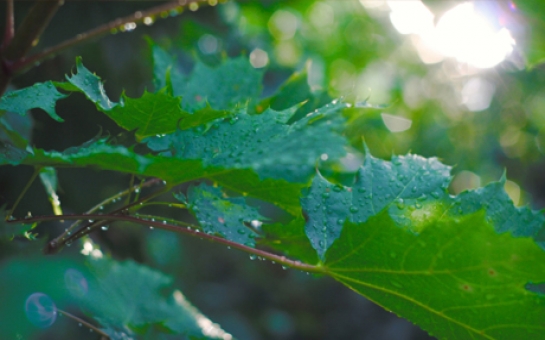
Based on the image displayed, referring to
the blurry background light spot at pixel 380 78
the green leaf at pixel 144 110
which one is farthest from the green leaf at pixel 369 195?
the blurry background light spot at pixel 380 78

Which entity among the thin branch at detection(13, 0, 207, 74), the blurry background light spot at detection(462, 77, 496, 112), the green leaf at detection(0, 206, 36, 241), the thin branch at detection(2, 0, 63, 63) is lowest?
the blurry background light spot at detection(462, 77, 496, 112)

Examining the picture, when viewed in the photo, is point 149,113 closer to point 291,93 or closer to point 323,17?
point 291,93

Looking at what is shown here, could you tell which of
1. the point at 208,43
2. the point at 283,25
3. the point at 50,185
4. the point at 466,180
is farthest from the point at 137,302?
the point at 466,180

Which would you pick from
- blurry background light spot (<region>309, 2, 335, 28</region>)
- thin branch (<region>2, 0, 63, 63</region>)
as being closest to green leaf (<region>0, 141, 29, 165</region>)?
thin branch (<region>2, 0, 63, 63</region>)

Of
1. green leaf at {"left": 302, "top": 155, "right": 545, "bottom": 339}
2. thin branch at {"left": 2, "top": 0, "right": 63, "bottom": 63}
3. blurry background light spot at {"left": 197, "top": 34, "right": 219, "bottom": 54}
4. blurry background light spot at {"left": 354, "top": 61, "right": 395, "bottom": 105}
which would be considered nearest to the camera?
green leaf at {"left": 302, "top": 155, "right": 545, "bottom": 339}

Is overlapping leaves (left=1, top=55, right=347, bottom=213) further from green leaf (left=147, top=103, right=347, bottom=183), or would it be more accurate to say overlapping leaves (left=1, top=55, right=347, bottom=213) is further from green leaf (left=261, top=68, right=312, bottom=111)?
green leaf (left=261, top=68, right=312, bottom=111)

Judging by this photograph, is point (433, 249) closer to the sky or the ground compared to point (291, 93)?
closer to the ground
